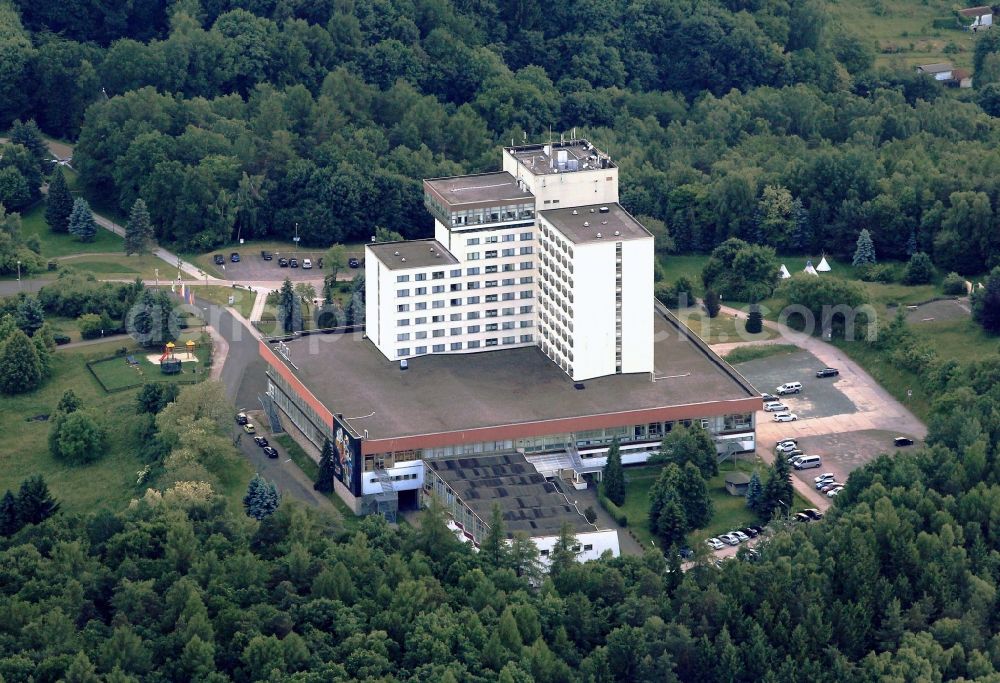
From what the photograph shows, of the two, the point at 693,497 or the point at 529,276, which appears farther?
the point at 529,276

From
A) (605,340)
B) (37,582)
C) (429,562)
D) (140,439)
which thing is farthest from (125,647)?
(605,340)

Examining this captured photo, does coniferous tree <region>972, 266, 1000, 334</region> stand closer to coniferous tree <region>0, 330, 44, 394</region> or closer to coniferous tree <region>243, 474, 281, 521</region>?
coniferous tree <region>243, 474, 281, 521</region>

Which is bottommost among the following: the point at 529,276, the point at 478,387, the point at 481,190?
the point at 478,387

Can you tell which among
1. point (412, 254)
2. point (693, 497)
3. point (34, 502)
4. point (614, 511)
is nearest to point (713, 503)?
point (693, 497)

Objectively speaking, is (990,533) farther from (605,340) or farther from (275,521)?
(275,521)

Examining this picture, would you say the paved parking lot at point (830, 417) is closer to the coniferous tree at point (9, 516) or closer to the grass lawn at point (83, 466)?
the grass lawn at point (83, 466)

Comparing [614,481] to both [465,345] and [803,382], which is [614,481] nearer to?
[465,345]
